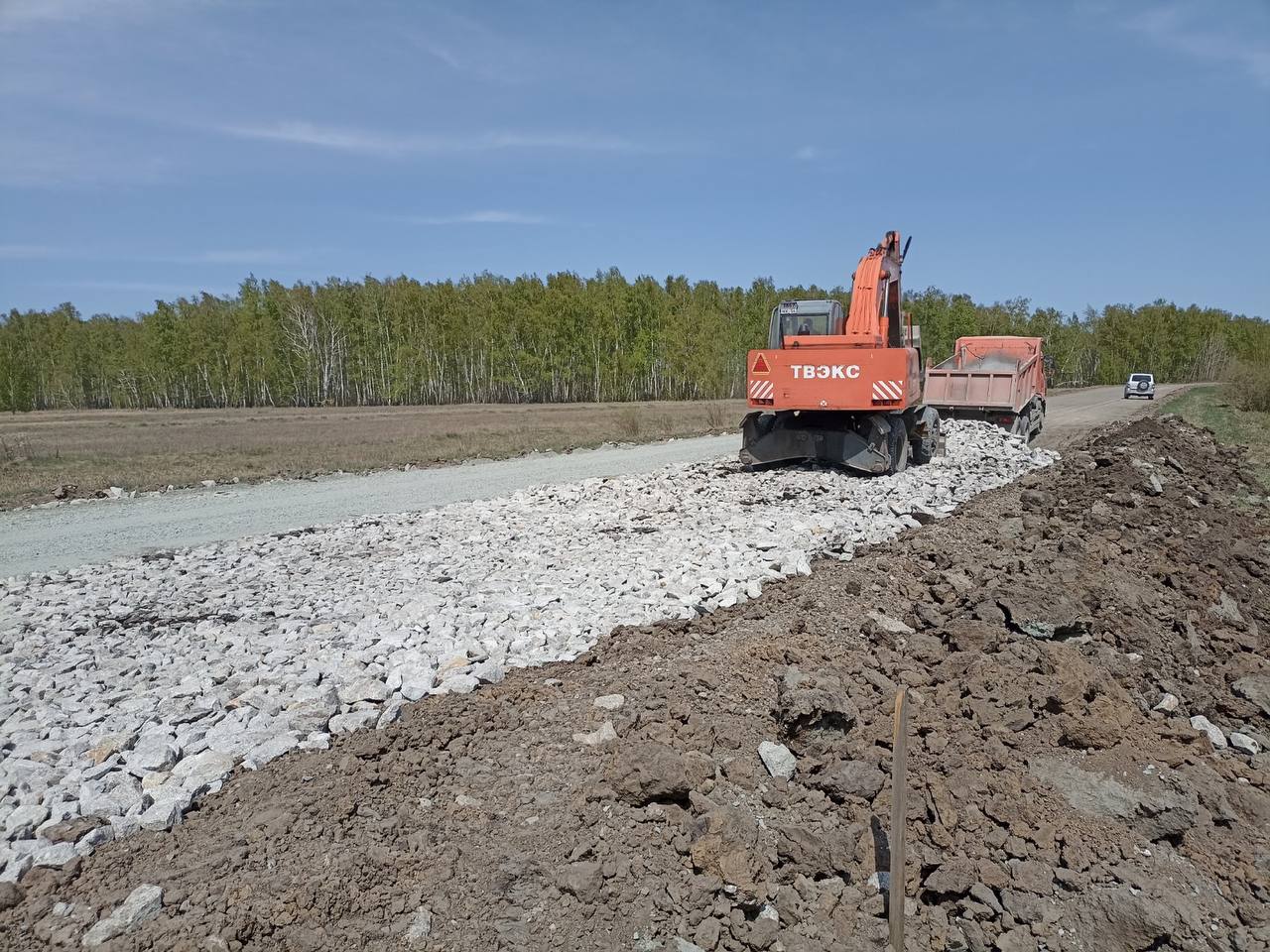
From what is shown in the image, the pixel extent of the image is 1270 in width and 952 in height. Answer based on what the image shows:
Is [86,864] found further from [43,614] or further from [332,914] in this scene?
[43,614]

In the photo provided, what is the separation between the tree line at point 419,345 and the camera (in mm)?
62938

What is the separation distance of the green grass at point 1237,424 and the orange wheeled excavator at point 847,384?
17.6 ft

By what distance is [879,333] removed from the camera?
515 inches

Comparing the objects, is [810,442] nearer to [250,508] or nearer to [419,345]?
[250,508]

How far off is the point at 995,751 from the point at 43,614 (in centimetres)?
727

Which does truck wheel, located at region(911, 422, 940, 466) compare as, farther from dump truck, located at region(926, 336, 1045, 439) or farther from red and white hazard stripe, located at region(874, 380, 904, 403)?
dump truck, located at region(926, 336, 1045, 439)

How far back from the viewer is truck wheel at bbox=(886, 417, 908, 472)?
12.4 metres

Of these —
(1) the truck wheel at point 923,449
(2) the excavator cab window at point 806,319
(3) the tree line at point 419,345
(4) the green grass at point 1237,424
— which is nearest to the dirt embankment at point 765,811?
(2) the excavator cab window at point 806,319

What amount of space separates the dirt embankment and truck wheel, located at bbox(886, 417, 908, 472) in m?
6.72

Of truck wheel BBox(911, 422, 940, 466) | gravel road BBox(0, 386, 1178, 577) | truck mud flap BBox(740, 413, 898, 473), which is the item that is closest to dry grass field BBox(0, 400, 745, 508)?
gravel road BBox(0, 386, 1178, 577)

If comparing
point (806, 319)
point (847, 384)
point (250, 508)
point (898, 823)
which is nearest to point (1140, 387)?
point (806, 319)

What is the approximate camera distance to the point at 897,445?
41.2ft

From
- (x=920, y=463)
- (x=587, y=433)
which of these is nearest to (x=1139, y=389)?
(x=587, y=433)

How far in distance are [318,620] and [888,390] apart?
8.56 m
